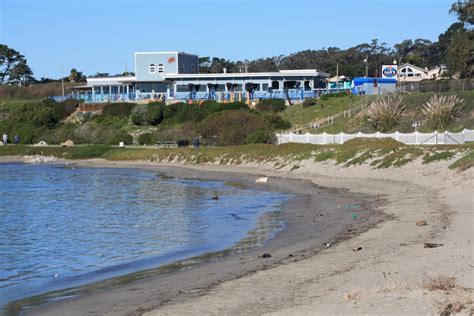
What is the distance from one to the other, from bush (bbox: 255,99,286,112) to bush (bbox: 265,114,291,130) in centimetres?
659

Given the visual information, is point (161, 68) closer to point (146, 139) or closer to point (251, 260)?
point (146, 139)

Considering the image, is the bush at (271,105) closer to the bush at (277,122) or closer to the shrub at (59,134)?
the bush at (277,122)

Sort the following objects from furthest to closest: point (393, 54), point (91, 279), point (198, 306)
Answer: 1. point (393, 54)
2. point (91, 279)
3. point (198, 306)

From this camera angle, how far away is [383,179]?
1235 inches

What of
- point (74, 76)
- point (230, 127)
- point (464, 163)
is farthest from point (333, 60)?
Answer: point (464, 163)

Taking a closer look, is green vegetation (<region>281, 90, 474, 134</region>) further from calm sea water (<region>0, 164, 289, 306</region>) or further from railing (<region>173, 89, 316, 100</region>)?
calm sea water (<region>0, 164, 289, 306</region>)

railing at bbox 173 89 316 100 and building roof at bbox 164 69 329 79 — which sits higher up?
building roof at bbox 164 69 329 79

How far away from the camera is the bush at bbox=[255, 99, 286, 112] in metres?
70.4

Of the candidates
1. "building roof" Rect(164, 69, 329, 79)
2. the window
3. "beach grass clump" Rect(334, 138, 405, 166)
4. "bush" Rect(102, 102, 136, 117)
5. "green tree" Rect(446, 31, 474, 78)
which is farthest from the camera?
the window

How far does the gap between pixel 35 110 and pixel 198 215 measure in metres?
60.5

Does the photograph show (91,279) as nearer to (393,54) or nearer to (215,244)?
(215,244)

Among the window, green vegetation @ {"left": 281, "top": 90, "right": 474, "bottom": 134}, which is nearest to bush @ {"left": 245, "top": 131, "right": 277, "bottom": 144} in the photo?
green vegetation @ {"left": 281, "top": 90, "right": 474, "bottom": 134}

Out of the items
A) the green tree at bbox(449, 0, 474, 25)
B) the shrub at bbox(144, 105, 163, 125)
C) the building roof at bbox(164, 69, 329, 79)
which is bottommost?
the shrub at bbox(144, 105, 163, 125)

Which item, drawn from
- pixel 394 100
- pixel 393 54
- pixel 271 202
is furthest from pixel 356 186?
pixel 393 54
